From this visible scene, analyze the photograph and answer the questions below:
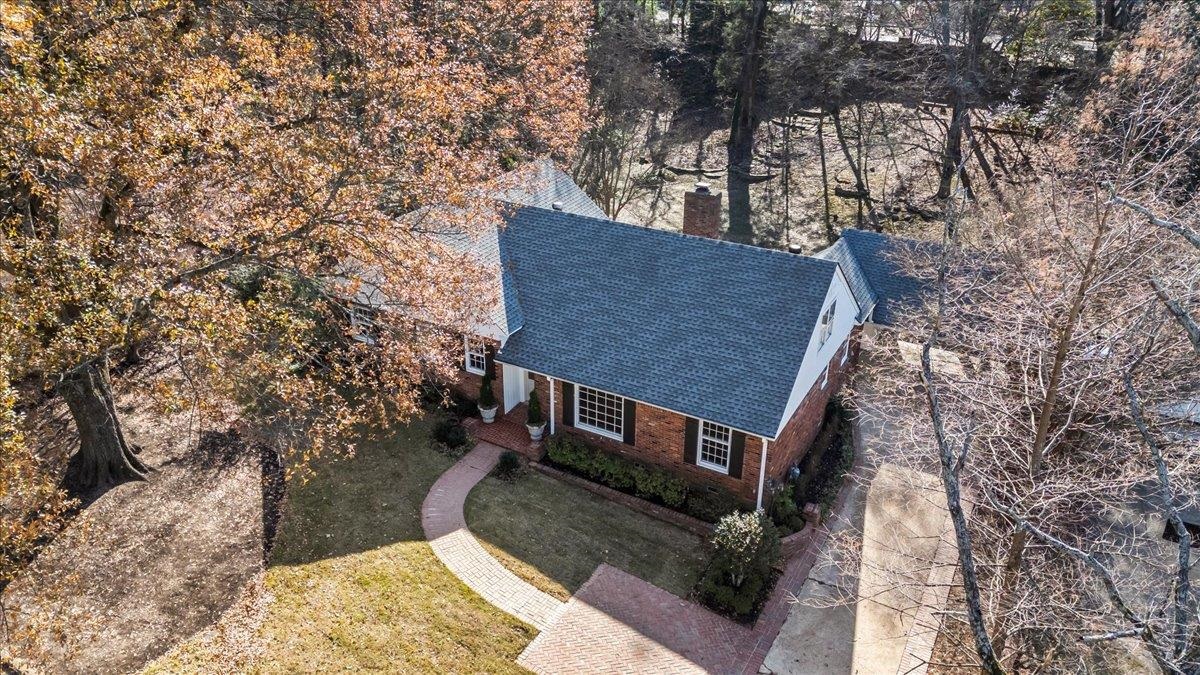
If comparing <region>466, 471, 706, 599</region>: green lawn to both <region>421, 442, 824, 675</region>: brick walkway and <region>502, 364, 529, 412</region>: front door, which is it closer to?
<region>421, 442, 824, 675</region>: brick walkway

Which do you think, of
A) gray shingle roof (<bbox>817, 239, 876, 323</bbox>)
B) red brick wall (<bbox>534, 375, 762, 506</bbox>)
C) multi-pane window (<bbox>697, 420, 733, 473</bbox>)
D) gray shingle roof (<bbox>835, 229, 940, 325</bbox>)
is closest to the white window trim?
red brick wall (<bbox>534, 375, 762, 506</bbox>)

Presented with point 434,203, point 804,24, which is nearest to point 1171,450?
point 434,203

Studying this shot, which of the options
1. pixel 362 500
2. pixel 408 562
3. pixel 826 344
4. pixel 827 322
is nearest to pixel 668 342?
pixel 827 322

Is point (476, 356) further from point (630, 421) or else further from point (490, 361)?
point (630, 421)

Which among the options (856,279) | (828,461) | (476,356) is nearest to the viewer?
(828,461)

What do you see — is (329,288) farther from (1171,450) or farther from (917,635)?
(1171,450)

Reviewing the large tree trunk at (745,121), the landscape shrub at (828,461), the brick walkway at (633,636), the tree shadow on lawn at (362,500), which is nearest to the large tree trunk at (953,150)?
the large tree trunk at (745,121)
